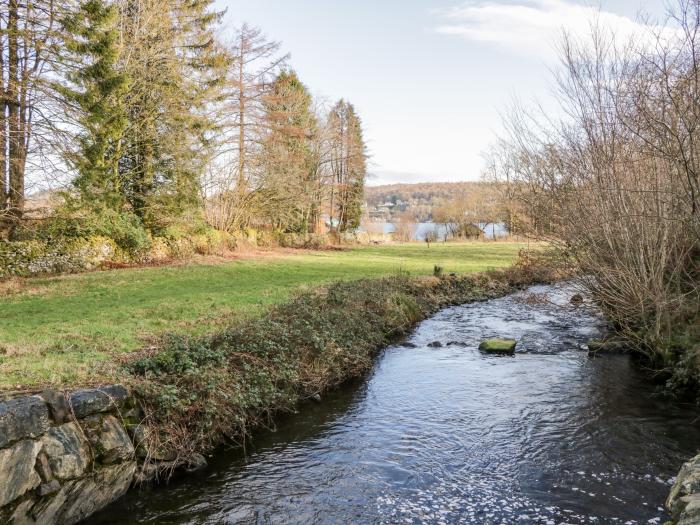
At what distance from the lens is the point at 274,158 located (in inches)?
1265

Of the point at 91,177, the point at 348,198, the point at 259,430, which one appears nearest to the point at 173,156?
the point at 91,177

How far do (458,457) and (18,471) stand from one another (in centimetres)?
508

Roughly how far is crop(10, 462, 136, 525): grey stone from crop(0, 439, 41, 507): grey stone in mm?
153

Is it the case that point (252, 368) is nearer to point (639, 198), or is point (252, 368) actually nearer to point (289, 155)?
point (639, 198)

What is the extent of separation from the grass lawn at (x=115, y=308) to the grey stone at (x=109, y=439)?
0.95 meters

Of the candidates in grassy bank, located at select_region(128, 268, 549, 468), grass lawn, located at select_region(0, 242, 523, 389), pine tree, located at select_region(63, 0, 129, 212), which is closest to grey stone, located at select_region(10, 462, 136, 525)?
grassy bank, located at select_region(128, 268, 549, 468)

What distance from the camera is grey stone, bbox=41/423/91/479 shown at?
536cm

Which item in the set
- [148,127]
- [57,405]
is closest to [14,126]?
[148,127]

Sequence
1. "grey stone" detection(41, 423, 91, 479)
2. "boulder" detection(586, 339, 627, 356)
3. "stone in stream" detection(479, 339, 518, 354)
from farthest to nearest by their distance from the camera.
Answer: "stone in stream" detection(479, 339, 518, 354)
"boulder" detection(586, 339, 627, 356)
"grey stone" detection(41, 423, 91, 479)

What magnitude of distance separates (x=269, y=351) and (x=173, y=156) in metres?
17.3

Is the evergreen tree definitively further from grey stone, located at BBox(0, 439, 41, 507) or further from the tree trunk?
grey stone, located at BBox(0, 439, 41, 507)

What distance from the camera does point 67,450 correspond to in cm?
552

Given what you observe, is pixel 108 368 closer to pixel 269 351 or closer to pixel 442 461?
pixel 269 351

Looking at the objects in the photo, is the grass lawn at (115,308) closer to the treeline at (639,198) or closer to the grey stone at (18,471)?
the grey stone at (18,471)
